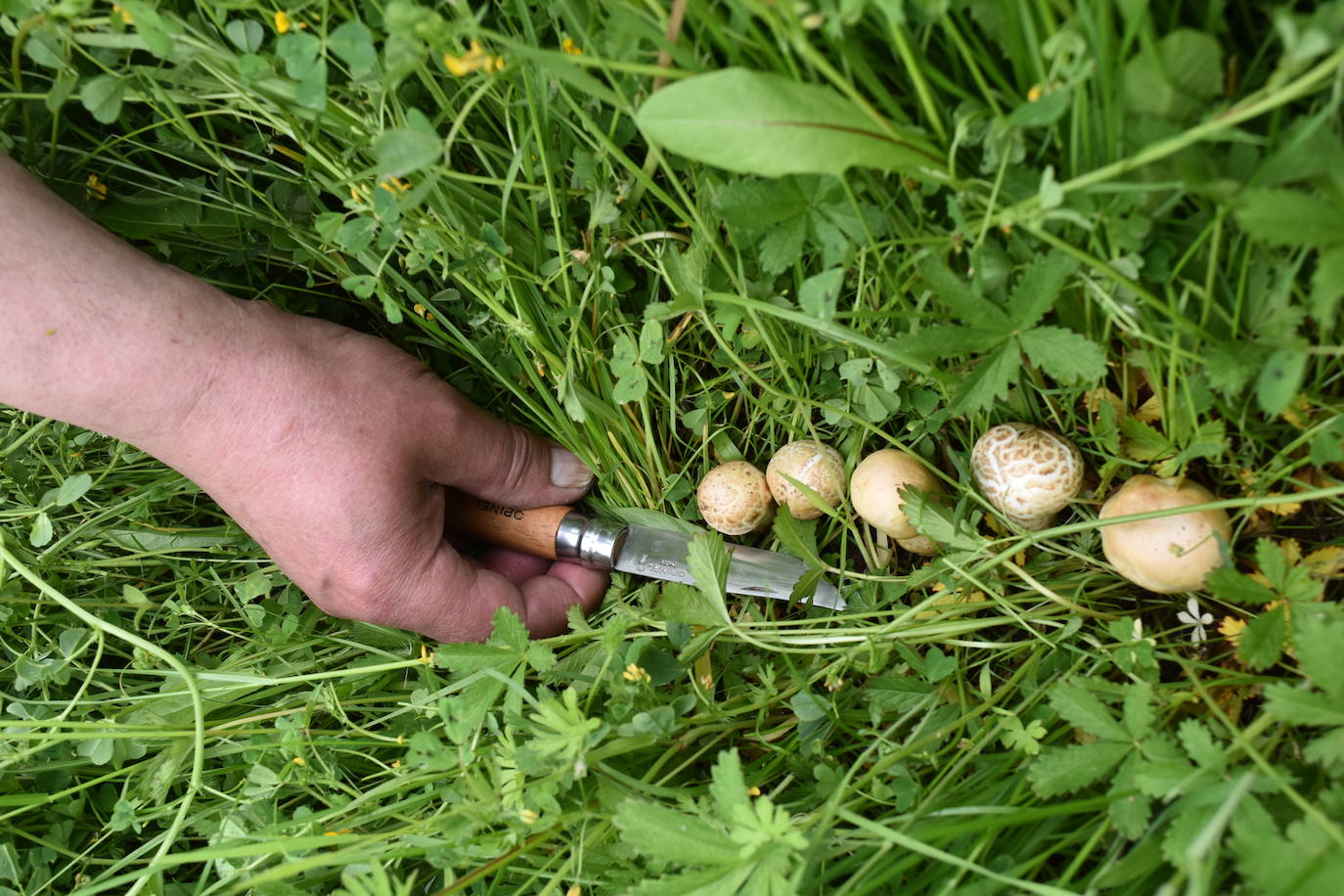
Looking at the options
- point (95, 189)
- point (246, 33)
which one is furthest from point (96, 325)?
point (246, 33)

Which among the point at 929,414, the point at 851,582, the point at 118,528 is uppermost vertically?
the point at 929,414

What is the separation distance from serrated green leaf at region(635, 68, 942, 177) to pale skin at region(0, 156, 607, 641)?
25.9 inches

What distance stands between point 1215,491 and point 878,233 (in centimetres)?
46

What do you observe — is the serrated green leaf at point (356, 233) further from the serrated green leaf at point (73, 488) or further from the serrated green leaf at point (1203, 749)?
the serrated green leaf at point (1203, 749)

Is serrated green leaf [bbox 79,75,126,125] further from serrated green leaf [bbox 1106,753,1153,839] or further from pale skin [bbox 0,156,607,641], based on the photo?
serrated green leaf [bbox 1106,753,1153,839]

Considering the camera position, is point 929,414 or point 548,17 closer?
point 548,17

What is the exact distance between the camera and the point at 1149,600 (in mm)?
948

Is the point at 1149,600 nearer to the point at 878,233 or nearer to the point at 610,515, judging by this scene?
the point at 878,233

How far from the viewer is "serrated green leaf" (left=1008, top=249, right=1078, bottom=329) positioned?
72 cm

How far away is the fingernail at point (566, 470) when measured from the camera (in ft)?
4.31

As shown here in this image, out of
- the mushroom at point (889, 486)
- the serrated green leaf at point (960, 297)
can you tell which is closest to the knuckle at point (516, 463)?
the mushroom at point (889, 486)

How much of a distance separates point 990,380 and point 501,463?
72 cm

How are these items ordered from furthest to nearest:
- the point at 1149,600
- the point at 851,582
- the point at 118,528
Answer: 1. the point at 118,528
2. the point at 851,582
3. the point at 1149,600

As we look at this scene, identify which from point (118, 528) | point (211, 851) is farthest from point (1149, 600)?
point (118, 528)
